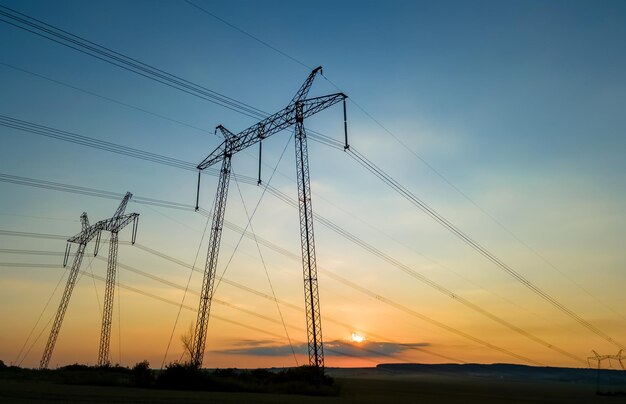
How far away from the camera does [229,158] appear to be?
210 feet

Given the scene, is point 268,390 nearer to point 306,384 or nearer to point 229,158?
point 306,384

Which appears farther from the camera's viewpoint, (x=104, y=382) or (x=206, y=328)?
(x=206, y=328)

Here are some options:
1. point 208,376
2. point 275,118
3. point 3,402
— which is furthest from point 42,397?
point 275,118

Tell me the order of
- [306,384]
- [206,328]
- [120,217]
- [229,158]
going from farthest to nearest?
[120,217] → [229,158] → [206,328] → [306,384]

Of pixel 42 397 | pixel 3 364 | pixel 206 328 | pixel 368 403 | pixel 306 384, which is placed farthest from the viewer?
pixel 3 364

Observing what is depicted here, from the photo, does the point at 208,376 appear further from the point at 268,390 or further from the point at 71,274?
the point at 71,274

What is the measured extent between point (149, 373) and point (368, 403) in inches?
993

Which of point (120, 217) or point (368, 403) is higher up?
point (120, 217)


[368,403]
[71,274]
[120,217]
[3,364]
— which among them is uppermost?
[120,217]

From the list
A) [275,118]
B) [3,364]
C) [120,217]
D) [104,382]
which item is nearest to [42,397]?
[104,382]

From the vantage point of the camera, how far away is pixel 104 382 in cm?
5175

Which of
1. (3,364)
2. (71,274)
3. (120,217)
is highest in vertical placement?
(120,217)

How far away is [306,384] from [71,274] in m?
48.9

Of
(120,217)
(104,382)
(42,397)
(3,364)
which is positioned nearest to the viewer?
(42,397)
